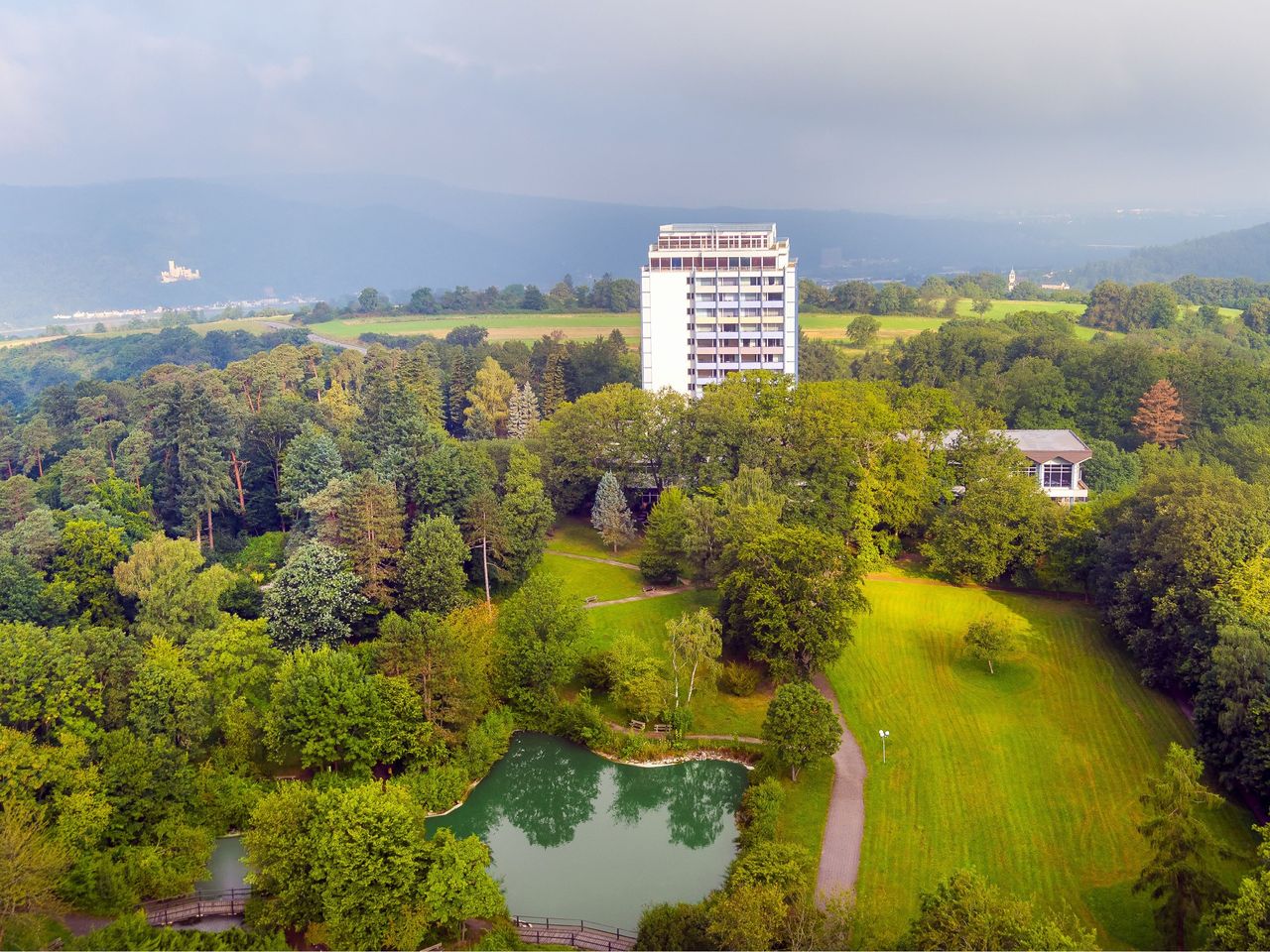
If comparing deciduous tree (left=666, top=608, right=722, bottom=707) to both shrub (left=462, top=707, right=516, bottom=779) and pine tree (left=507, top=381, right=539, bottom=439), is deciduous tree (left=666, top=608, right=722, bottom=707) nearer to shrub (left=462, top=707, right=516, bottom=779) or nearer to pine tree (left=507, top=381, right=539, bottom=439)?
shrub (left=462, top=707, right=516, bottom=779)

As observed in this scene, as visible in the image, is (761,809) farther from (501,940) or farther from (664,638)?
(664,638)

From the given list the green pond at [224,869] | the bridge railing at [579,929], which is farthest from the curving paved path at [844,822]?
the green pond at [224,869]

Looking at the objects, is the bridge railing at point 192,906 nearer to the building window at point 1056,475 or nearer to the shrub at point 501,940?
the shrub at point 501,940

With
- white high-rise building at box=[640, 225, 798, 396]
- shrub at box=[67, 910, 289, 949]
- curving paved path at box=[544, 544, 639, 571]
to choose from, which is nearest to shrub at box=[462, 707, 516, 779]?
shrub at box=[67, 910, 289, 949]

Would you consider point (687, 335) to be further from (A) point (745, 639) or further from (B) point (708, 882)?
(B) point (708, 882)

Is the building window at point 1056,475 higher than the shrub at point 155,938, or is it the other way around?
the building window at point 1056,475

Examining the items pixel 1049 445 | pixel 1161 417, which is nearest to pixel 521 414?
pixel 1049 445
